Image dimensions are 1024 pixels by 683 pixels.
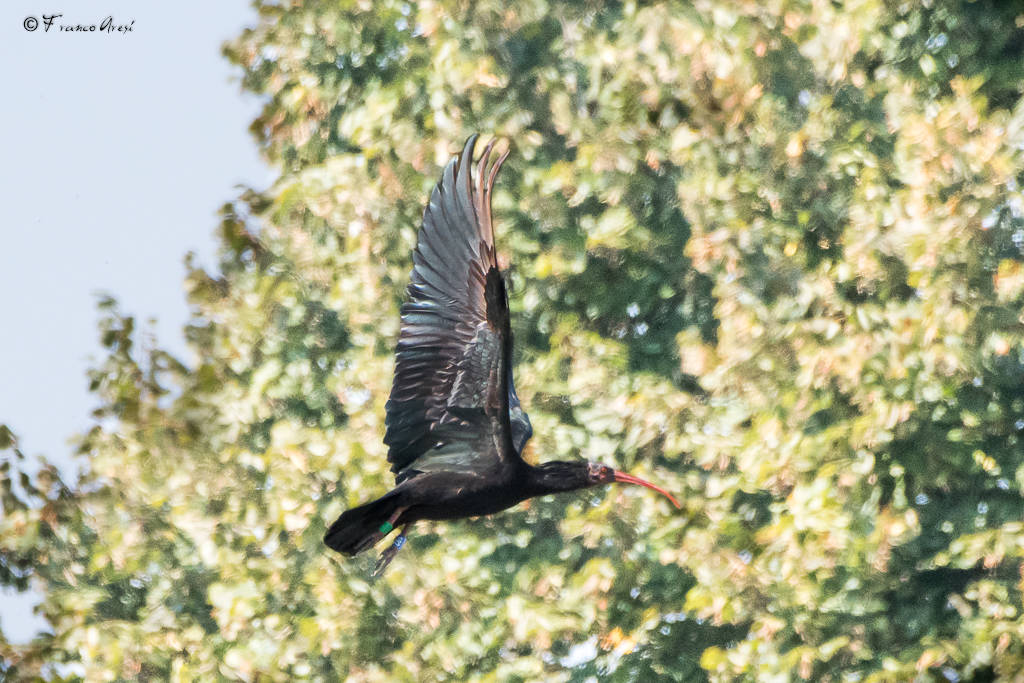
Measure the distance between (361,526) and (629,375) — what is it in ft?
7.11

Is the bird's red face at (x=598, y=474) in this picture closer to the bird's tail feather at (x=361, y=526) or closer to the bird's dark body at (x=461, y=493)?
the bird's dark body at (x=461, y=493)

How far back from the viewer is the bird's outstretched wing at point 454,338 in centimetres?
500

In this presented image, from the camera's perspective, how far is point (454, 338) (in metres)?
5.11

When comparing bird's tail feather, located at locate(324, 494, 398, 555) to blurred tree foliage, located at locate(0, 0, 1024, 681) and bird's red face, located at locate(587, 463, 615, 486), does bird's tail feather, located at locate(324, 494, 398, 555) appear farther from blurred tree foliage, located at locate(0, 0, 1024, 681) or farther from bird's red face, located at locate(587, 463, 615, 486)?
blurred tree foliage, located at locate(0, 0, 1024, 681)

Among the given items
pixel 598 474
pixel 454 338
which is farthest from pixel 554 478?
pixel 454 338

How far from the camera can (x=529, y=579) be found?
6.82 metres

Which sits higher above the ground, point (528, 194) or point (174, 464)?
point (528, 194)

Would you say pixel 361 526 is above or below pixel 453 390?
below

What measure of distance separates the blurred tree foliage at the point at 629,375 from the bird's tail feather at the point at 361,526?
1.47 m

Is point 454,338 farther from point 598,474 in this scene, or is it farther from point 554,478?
point 598,474

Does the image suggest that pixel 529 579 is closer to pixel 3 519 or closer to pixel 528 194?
pixel 528 194

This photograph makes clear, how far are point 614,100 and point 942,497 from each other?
8.31 ft

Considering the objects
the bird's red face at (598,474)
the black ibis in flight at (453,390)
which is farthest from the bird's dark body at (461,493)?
the bird's red face at (598,474)

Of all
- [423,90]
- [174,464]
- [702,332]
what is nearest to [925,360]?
[702,332]
